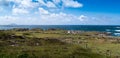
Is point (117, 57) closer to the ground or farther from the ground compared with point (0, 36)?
closer to the ground

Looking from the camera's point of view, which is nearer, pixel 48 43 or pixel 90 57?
pixel 90 57

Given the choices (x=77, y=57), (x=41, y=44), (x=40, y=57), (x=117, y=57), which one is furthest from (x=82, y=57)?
(x=41, y=44)

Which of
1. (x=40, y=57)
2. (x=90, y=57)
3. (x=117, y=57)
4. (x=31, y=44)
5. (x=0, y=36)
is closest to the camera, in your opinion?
(x=40, y=57)

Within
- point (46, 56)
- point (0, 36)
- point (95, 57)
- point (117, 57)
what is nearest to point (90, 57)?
point (95, 57)

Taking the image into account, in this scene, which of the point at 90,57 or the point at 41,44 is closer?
the point at 90,57

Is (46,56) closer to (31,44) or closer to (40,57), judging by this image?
(40,57)

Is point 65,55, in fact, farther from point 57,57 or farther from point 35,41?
point 35,41

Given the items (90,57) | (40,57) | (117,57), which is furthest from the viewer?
(117,57)

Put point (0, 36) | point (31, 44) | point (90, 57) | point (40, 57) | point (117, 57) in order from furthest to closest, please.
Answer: point (0, 36), point (31, 44), point (117, 57), point (90, 57), point (40, 57)
